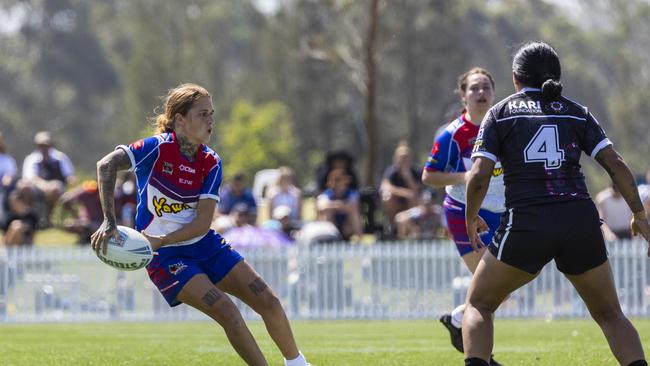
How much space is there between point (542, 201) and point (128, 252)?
2492 millimetres

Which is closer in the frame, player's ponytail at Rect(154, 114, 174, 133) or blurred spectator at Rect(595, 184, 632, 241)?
player's ponytail at Rect(154, 114, 174, 133)

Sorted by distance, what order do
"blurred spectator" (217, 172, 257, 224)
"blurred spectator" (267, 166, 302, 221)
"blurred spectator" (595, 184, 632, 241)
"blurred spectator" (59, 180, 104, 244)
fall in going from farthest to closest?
"blurred spectator" (217, 172, 257, 224) → "blurred spectator" (267, 166, 302, 221) → "blurred spectator" (59, 180, 104, 244) → "blurred spectator" (595, 184, 632, 241)

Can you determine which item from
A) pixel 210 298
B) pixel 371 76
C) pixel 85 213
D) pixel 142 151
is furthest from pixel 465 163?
pixel 371 76

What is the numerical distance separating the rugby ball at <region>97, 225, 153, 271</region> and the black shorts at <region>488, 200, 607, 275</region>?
2.16 m

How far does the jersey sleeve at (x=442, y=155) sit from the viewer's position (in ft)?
31.8

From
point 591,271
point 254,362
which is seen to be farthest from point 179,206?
point 591,271

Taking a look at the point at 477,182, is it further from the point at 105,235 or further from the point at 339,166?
the point at 339,166

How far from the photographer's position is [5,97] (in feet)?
273

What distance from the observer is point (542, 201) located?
7.00 m

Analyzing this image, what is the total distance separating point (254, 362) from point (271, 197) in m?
13.0

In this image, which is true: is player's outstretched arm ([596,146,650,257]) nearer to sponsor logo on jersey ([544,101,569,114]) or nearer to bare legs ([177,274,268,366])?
sponsor logo on jersey ([544,101,569,114])

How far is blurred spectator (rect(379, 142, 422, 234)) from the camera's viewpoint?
20.0m

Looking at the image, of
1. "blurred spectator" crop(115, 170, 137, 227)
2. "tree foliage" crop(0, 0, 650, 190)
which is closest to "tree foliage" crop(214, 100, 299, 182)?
"tree foliage" crop(0, 0, 650, 190)

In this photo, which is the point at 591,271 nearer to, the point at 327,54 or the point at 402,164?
the point at 402,164
